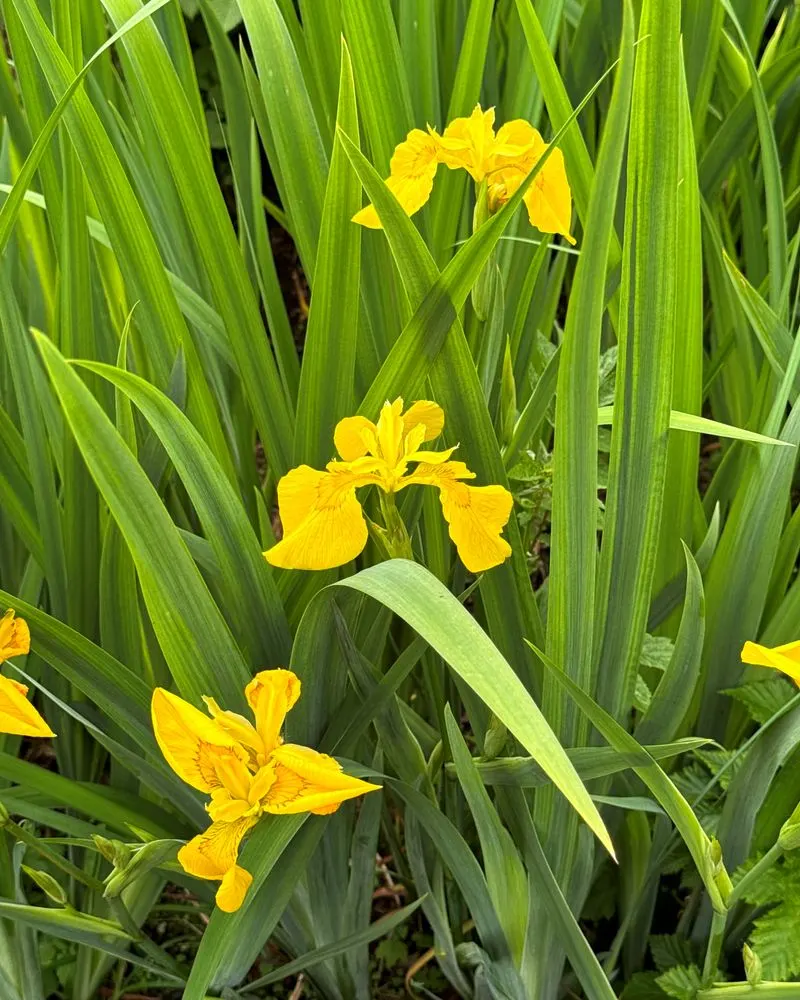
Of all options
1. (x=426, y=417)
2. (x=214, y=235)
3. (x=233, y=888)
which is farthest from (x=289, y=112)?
(x=233, y=888)

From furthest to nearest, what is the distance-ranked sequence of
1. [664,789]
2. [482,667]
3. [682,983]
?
[682,983]
[664,789]
[482,667]

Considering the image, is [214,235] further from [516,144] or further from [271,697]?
[271,697]

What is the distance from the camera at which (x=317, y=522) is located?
0.48 metres

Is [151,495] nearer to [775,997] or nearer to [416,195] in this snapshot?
[416,195]

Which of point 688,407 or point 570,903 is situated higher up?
point 688,407

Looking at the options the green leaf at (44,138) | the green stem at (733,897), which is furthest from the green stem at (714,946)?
the green leaf at (44,138)

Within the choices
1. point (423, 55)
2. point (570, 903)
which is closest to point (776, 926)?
point (570, 903)

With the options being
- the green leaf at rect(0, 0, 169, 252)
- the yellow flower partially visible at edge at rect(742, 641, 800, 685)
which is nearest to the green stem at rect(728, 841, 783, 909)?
the yellow flower partially visible at edge at rect(742, 641, 800, 685)

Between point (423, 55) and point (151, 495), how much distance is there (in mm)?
539

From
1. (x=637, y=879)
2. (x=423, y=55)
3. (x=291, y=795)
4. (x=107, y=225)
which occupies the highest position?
(x=423, y=55)

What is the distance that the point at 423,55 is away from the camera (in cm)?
80

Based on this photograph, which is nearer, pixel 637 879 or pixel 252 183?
pixel 637 879

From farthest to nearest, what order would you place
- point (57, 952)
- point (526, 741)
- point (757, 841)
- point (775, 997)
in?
1. point (57, 952)
2. point (757, 841)
3. point (775, 997)
4. point (526, 741)

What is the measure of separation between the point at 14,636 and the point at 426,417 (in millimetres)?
291
